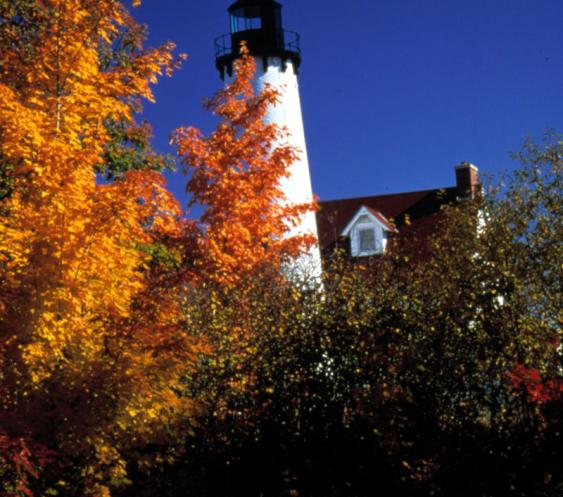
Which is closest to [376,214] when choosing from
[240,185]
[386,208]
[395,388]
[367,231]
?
[367,231]

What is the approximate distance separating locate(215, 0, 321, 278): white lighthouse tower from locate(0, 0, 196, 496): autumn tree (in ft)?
57.7

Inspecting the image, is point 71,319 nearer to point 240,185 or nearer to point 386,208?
point 240,185

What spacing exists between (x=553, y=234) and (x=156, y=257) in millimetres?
8413

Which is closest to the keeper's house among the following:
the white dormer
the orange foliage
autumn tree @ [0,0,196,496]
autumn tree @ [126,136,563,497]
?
the white dormer

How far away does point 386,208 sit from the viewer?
42.3 m

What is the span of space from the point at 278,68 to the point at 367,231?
29.1ft

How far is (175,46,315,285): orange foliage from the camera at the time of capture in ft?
70.9

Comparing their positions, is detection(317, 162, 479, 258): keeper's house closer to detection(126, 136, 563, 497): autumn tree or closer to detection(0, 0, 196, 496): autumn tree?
detection(126, 136, 563, 497): autumn tree

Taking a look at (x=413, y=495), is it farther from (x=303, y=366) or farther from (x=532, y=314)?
(x=532, y=314)

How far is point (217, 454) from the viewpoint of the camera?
12102 mm

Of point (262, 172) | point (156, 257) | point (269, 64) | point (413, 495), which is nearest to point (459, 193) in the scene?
point (269, 64)

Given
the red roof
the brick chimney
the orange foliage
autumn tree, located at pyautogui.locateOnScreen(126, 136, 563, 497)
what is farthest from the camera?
the red roof

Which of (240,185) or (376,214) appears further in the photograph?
(376,214)

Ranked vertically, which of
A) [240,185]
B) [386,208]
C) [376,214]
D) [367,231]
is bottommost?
[240,185]
